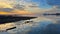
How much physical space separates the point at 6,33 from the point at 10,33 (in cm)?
48

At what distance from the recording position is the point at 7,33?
19.4 metres

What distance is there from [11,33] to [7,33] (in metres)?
0.48

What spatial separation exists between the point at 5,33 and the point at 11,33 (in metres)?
0.72

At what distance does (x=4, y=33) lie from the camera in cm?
1917

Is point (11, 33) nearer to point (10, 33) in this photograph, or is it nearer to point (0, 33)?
point (10, 33)

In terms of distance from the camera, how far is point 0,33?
19.1 metres

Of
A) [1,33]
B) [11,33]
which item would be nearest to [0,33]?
[1,33]

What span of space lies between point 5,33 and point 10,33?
2.01ft

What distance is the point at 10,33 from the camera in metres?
19.4

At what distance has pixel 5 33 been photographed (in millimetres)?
19219

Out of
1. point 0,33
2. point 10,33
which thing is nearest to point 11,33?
point 10,33

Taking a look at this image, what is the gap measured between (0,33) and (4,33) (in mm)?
470

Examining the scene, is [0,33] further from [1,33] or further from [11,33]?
[11,33]

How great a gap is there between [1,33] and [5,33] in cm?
48
